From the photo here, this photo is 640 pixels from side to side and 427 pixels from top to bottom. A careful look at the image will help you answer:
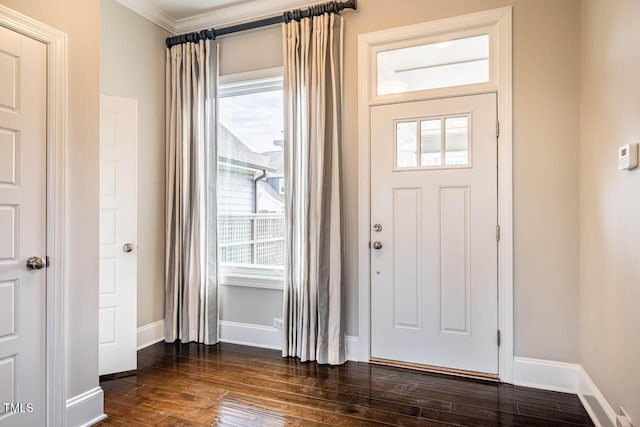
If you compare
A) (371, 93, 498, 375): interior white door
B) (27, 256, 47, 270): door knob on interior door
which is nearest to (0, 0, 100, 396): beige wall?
(27, 256, 47, 270): door knob on interior door

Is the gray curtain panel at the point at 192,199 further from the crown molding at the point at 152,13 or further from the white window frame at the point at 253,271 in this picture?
the crown molding at the point at 152,13

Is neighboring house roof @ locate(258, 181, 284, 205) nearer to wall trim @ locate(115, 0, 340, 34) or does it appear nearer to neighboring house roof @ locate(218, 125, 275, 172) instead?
neighboring house roof @ locate(218, 125, 275, 172)

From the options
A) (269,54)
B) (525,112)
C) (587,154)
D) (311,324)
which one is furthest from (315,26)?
(311,324)

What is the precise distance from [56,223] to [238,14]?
2.44 metres

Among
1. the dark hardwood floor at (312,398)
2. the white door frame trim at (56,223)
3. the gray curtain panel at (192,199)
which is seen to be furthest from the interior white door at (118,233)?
the white door frame trim at (56,223)

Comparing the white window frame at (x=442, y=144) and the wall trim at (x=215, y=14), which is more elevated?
A: the wall trim at (x=215, y=14)

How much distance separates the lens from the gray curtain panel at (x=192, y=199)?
3.48 meters

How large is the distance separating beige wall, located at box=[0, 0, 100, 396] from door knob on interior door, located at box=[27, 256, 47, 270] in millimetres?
→ 146

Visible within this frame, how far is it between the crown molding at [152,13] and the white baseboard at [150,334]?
2860 millimetres

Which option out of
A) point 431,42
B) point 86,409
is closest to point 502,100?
point 431,42

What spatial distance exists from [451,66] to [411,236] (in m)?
1.36

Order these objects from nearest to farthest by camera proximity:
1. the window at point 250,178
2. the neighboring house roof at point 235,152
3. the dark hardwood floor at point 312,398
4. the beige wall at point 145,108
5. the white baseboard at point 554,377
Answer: the dark hardwood floor at point 312,398
the white baseboard at point 554,377
the beige wall at point 145,108
the window at point 250,178
the neighboring house roof at point 235,152

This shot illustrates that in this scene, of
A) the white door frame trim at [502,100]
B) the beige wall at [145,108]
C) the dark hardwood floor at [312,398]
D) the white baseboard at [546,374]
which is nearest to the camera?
the dark hardwood floor at [312,398]

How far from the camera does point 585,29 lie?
7.98ft
